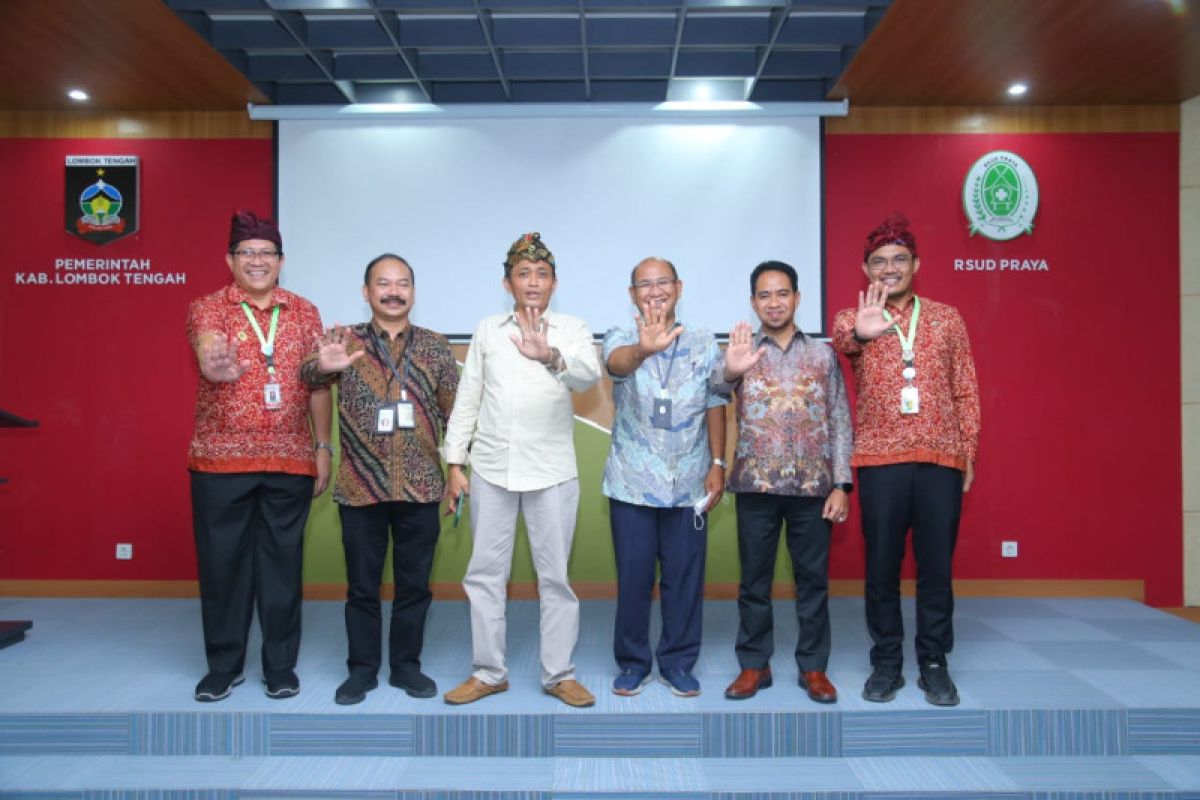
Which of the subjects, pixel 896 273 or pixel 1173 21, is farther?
pixel 1173 21

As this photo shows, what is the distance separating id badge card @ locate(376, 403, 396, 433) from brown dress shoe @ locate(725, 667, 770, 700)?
1.45 m

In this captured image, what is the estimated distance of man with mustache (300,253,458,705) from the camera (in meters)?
2.71

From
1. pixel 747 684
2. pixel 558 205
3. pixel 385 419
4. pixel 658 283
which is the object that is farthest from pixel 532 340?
pixel 558 205

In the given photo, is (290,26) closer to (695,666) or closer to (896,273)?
(896,273)

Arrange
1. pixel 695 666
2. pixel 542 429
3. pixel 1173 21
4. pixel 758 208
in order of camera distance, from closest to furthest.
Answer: pixel 542 429, pixel 695 666, pixel 1173 21, pixel 758 208

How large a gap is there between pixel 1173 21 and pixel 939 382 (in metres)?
2.11

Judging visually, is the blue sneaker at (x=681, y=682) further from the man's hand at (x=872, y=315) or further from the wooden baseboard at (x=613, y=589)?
the wooden baseboard at (x=613, y=589)

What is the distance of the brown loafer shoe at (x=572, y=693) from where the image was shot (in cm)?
268

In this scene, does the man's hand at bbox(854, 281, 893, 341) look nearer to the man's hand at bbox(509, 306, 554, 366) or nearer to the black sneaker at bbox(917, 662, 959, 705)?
the man's hand at bbox(509, 306, 554, 366)

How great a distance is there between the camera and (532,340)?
2514mm

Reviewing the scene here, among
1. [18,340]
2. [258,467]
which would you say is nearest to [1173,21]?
[258,467]

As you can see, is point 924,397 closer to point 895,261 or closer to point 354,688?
point 895,261

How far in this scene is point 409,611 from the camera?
2.80m

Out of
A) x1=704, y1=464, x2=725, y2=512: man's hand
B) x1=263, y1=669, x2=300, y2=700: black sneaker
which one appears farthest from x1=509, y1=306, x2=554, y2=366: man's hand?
x1=263, y1=669, x2=300, y2=700: black sneaker
